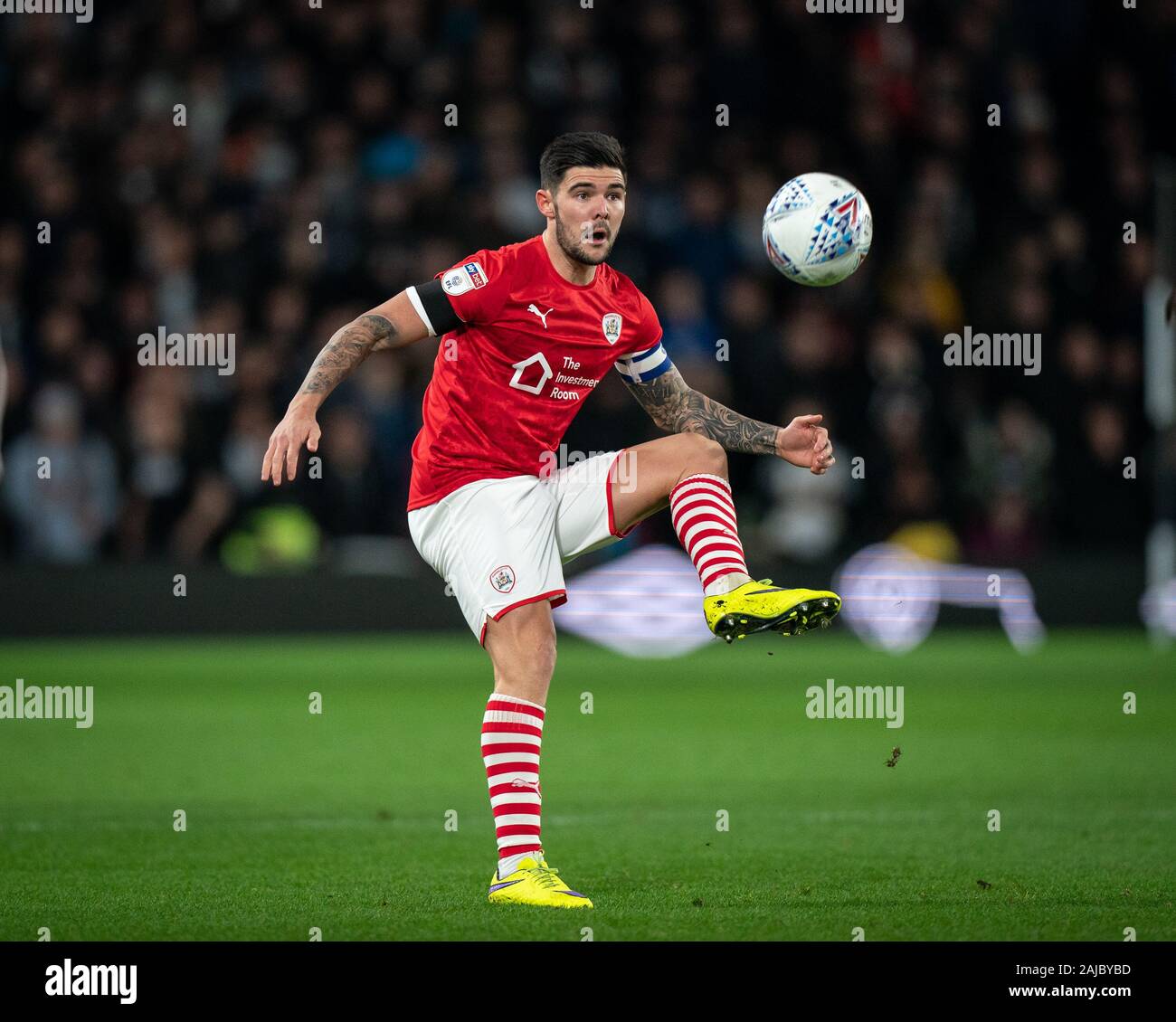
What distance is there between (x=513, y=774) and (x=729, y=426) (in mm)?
1544

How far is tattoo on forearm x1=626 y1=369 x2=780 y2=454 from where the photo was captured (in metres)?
6.87

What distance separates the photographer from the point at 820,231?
6.97 metres

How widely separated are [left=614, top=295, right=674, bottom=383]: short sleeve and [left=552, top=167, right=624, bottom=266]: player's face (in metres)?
0.45

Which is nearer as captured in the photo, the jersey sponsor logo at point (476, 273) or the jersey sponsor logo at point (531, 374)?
the jersey sponsor logo at point (476, 273)

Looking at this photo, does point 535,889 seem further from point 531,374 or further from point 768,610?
point 531,374

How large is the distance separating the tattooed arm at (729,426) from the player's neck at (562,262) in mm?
550

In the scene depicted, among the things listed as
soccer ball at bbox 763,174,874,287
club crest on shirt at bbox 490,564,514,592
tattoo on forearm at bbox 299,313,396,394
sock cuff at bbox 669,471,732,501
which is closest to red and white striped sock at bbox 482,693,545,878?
club crest on shirt at bbox 490,564,514,592

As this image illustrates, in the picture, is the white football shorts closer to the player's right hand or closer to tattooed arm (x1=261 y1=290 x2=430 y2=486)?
tattooed arm (x1=261 y1=290 x2=430 y2=486)

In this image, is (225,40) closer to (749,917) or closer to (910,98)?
(910,98)

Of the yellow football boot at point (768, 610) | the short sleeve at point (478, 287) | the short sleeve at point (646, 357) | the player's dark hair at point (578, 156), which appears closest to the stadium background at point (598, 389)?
the short sleeve at point (646, 357)

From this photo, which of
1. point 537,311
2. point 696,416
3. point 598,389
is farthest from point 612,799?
point 598,389

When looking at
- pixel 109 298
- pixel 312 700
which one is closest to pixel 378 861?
pixel 312 700

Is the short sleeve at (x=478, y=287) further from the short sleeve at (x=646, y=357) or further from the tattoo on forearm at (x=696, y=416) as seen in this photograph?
the tattoo on forearm at (x=696, y=416)

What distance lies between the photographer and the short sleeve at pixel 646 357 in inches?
273
